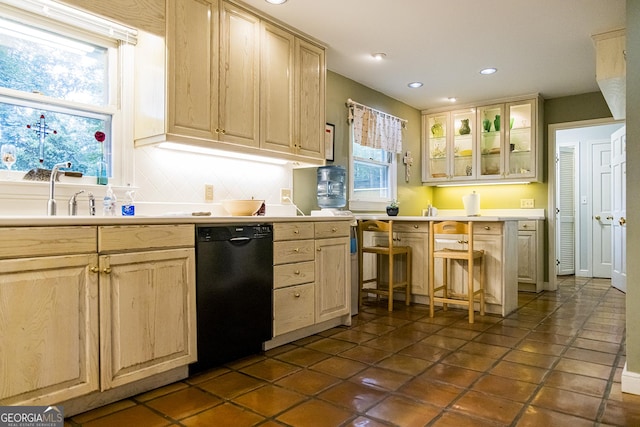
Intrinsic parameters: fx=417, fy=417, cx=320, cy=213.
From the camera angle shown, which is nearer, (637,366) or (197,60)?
(637,366)

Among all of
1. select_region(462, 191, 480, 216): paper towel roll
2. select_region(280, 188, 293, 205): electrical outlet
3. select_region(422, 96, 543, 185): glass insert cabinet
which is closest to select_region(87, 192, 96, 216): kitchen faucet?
select_region(280, 188, 293, 205): electrical outlet

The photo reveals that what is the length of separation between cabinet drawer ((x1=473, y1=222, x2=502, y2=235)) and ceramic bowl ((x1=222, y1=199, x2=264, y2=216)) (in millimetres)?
2099

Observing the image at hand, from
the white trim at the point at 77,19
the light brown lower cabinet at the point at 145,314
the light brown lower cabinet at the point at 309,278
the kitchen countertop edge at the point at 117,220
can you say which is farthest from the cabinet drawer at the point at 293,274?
the white trim at the point at 77,19

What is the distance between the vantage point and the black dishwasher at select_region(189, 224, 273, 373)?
231 centimetres

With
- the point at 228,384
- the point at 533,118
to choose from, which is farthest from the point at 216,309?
the point at 533,118

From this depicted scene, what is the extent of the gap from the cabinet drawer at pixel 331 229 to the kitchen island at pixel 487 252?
86cm

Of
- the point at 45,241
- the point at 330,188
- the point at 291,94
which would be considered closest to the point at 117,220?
the point at 45,241

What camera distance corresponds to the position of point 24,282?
1652mm

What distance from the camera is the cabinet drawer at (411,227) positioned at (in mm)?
4148

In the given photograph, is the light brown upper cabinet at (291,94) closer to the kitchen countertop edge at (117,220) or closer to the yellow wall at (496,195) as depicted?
the kitchen countertop edge at (117,220)

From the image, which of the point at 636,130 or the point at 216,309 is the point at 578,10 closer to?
the point at 636,130

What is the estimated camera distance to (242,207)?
2.94 metres

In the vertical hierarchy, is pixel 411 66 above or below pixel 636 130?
above

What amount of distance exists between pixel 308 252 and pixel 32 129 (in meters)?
1.81
